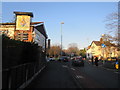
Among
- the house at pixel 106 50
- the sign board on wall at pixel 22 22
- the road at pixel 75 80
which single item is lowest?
the road at pixel 75 80

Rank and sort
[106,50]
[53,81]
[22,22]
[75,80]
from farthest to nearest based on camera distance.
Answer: [106,50], [22,22], [75,80], [53,81]

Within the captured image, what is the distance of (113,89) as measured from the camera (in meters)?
9.18

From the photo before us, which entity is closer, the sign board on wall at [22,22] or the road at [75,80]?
the road at [75,80]

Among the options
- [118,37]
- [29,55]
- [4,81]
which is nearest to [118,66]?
[118,37]

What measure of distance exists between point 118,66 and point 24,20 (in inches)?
678

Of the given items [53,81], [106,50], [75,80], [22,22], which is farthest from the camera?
[106,50]

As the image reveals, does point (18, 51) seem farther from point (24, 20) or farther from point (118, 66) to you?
point (24, 20)

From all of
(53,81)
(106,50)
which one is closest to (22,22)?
(53,81)

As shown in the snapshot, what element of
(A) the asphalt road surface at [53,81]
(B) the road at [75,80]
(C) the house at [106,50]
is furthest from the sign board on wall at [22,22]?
(A) the asphalt road surface at [53,81]

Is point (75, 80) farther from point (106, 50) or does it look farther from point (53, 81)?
point (106, 50)

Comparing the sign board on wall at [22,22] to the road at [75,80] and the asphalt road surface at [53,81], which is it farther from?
the asphalt road surface at [53,81]

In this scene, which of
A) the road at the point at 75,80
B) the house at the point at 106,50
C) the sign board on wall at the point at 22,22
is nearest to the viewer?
the road at the point at 75,80

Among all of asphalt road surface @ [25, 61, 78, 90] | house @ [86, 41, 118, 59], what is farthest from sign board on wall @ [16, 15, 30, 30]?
asphalt road surface @ [25, 61, 78, 90]

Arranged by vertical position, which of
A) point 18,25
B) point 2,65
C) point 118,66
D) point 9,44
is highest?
point 18,25
